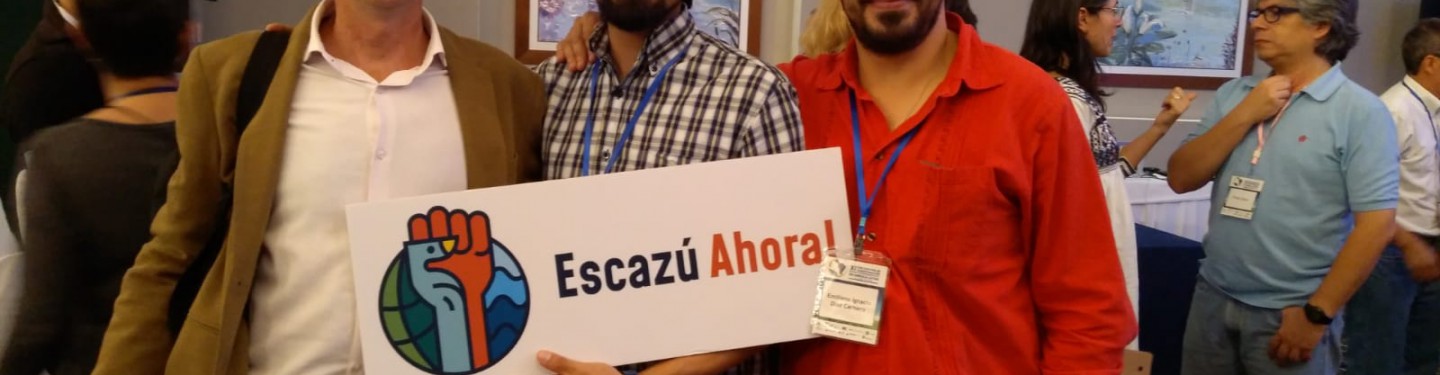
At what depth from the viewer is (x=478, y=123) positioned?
1.55 metres

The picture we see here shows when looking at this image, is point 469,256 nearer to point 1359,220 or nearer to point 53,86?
point 53,86

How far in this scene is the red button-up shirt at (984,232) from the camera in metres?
1.60

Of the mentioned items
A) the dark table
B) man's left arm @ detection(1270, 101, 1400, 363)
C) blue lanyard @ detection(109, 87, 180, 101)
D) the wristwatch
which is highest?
blue lanyard @ detection(109, 87, 180, 101)

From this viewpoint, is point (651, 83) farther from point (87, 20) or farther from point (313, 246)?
point (87, 20)

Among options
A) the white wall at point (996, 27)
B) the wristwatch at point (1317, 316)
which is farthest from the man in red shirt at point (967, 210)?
the white wall at point (996, 27)

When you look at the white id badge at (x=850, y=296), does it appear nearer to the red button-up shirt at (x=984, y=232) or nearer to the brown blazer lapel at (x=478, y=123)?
the red button-up shirt at (x=984, y=232)

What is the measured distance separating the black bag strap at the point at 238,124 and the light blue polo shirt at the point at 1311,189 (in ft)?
8.41

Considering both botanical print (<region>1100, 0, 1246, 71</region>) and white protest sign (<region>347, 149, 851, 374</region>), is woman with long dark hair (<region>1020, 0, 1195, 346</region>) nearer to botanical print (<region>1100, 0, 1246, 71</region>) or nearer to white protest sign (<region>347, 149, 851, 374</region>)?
white protest sign (<region>347, 149, 851, 374</region>)

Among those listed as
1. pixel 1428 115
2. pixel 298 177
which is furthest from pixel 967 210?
pixel 1428 115

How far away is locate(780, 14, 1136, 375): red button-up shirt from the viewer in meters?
1.60

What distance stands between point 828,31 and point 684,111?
91 centimetres

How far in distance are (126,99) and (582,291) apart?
3.32 ft

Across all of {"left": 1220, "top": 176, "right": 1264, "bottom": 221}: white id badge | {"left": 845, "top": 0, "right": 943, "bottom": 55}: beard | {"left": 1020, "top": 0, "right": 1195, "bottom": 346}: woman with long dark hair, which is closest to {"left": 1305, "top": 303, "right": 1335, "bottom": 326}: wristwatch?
{"left": 1220, "top": 176, "right": 1264, "bottom": 221}: white id badge

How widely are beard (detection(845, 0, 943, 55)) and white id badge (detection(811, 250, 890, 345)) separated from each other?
349 mm
